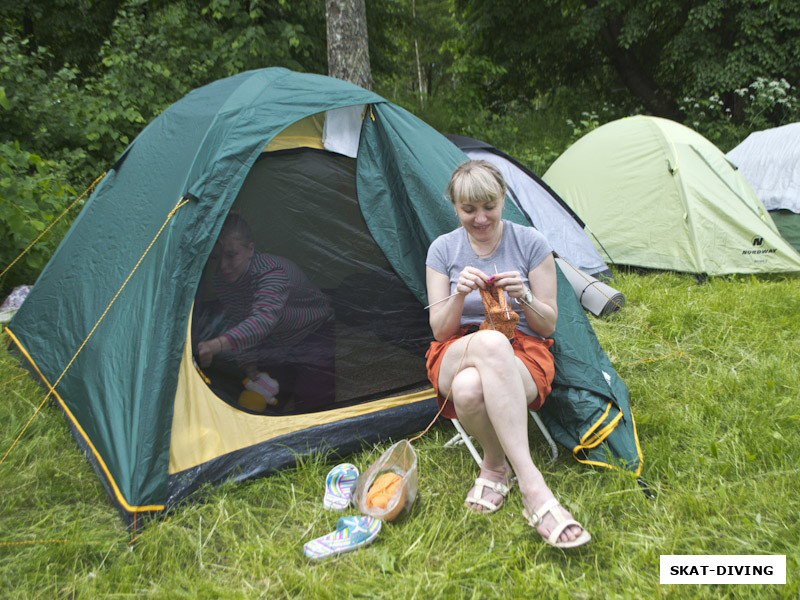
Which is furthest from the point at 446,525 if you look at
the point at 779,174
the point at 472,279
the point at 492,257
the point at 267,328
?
the point at 779,174

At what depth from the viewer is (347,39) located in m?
4.96

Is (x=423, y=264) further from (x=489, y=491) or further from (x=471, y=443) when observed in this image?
(x=489, y=491)

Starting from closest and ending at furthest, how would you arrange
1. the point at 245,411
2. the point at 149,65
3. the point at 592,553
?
the point at 592,553 < the point at 245,411 < the point at 149,65

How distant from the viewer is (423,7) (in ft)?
56.0

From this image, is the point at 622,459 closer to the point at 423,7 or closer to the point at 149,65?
the point at 149,65

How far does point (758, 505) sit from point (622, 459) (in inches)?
17.3

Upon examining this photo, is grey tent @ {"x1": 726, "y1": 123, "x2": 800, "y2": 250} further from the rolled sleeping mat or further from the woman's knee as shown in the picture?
the woman's knee

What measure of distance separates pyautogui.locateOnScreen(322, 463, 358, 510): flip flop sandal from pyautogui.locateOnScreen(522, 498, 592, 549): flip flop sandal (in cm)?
66

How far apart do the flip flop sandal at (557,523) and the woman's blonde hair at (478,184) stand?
1068 mm

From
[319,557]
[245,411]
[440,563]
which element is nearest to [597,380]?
[440,563]

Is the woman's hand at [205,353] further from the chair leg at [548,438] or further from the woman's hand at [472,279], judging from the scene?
the chair leg at [548,438]

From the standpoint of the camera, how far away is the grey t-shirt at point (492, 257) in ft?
7.28

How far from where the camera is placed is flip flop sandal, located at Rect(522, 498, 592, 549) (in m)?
1.78

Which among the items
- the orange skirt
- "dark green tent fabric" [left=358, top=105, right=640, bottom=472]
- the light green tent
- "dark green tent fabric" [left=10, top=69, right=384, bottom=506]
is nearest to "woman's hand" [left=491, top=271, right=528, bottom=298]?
the orange skirt
